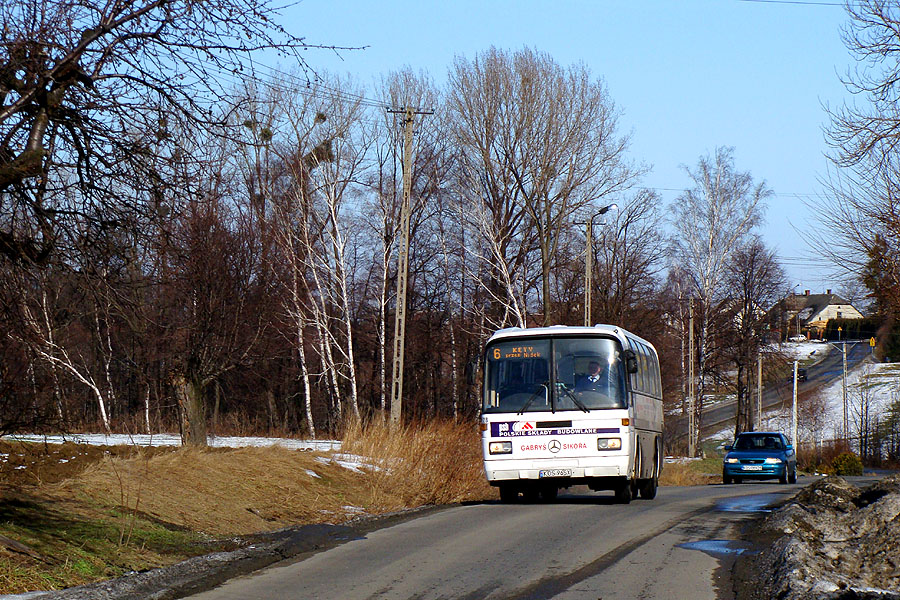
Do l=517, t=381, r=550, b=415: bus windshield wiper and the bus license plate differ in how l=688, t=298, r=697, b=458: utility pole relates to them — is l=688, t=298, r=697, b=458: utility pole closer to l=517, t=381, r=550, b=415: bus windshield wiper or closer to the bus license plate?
l=517, t=381, r=550, b=415: bus windshield wiper

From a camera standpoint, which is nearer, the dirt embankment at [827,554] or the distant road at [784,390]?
the dirt embankment at [827,554]

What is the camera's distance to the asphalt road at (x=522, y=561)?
8.74 meters

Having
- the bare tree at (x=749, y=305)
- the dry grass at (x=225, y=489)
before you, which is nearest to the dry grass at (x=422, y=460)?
the dry grass at (x=225, y=489)

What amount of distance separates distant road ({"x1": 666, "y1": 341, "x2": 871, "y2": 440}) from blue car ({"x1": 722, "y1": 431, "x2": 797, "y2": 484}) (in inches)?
1347

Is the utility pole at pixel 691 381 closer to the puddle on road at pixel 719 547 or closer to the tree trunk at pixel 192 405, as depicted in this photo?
the tree trunk at pixel 192 405

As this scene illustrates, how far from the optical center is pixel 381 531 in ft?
43.1

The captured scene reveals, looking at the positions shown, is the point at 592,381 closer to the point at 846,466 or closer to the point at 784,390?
the point at 846,466

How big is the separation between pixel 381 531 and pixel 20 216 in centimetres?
657

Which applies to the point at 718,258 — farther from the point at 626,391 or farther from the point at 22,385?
the point at 22,385

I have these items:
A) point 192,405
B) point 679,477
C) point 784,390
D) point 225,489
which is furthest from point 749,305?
point 225,489

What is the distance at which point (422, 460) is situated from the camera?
1852 cm

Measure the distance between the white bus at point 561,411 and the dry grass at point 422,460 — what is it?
49.3 inches

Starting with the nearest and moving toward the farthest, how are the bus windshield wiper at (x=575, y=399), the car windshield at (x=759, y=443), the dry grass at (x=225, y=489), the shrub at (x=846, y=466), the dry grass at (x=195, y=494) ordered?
the dry grass at (x=195, y=494), the dry grass at (x=225, y=489), the bus windshield wiper at (x=575, y=399), the car windshield at (x=759, y=443), the shrub at (x=846, y=466)

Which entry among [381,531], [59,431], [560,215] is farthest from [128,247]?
[560,215]
